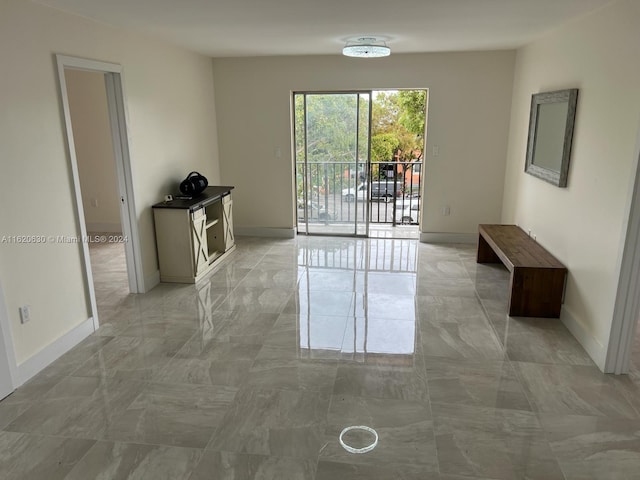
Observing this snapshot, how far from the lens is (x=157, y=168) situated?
4551 mm

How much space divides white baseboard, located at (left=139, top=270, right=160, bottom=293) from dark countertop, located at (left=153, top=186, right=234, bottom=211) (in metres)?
0.69

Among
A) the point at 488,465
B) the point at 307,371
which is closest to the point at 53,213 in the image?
the point at 307,371

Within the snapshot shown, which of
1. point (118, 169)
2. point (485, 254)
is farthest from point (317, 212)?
point (118, 169)

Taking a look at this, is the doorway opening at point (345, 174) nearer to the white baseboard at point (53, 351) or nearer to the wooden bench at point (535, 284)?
the wooden bench at point (535, 284)

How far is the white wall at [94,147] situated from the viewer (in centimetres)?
619

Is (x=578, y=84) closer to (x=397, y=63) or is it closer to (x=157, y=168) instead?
(x=397, y=63)

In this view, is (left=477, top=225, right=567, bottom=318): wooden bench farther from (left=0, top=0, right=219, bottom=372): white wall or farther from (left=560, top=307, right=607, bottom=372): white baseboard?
(left=0, top=0, right=219, bottom=372): white wall

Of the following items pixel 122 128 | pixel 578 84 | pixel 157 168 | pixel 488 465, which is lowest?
pixel 488 465

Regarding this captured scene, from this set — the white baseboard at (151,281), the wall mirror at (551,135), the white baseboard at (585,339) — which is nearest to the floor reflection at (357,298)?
the white baseboard at (585,339)

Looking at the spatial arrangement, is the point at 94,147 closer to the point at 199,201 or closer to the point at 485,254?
the point at 199,201

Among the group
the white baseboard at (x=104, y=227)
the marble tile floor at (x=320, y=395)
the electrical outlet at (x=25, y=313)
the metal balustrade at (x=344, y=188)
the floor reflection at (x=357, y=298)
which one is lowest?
the marble tile floor at (x=320, y=395)

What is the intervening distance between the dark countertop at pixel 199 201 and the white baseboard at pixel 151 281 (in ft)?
2.26

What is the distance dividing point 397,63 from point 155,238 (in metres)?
3.51

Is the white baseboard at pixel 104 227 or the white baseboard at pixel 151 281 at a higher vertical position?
the white baseboard at pixel 104 227
